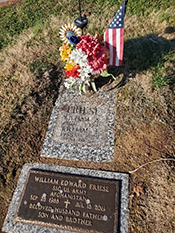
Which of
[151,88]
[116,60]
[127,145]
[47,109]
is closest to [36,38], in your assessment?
[47,109]

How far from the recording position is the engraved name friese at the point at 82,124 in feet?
13.0

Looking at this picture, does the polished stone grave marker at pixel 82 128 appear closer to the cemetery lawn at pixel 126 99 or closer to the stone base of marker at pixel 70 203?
the cemetery lawn at pixel 126 99

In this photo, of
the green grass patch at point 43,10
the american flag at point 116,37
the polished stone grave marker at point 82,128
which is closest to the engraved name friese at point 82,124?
the polished stone grave marker at point 82,128

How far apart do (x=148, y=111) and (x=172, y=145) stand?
80 cm

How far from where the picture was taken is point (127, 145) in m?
3.81

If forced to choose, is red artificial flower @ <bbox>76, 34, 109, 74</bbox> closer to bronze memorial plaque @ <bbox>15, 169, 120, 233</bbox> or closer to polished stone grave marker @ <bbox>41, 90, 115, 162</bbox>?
polished stone grave marker @ <bbox>41, 90, 115, 162</bbox>

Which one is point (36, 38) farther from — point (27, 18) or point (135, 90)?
point (135, 90)

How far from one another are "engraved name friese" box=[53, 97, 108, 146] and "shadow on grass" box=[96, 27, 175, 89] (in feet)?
2.26

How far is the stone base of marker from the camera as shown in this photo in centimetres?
314

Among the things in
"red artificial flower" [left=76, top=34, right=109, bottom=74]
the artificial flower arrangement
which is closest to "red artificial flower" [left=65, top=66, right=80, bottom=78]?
the artificial flower arrangement

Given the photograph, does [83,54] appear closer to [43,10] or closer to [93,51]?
[93,51]

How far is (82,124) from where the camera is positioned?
13.6 feet

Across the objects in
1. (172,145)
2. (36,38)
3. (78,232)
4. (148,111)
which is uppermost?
(36,38)

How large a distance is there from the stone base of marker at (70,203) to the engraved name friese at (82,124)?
2.00ft
